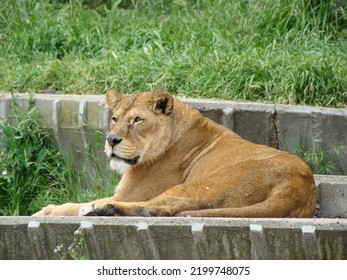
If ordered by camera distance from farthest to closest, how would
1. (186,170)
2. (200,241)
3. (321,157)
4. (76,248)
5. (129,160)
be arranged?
(321,157) → (186,170) → (129,160) → (76,248) → (200,241)

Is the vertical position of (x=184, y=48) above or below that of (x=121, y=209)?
below

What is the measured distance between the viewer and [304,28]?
10188 mm

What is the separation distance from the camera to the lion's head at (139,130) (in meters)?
7.27

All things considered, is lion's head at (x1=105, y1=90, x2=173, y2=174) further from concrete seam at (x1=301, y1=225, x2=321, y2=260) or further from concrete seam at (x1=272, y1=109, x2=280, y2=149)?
concrete seam at (x1=301, y1=225, x2=321, y2=260)

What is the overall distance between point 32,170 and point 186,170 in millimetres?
2191

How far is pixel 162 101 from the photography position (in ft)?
24.6

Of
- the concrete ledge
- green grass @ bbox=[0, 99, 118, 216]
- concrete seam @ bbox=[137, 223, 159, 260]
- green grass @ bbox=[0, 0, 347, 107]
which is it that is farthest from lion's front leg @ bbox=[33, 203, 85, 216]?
green grass @ bbox=[0, 0, 347, 107]

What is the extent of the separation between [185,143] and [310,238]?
1.84 m

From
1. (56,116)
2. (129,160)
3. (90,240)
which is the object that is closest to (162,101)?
(129,160)

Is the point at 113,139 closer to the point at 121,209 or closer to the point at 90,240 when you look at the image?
the point at 121,209

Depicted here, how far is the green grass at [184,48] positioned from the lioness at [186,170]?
5.21 ft

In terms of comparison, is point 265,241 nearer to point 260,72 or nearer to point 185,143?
point 185,143

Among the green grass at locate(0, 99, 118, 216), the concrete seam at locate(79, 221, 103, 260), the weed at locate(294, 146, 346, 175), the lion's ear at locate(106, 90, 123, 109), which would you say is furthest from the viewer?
the green grass at locate(0, 99, 118, 216)

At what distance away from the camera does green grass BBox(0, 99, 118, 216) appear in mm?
9039
